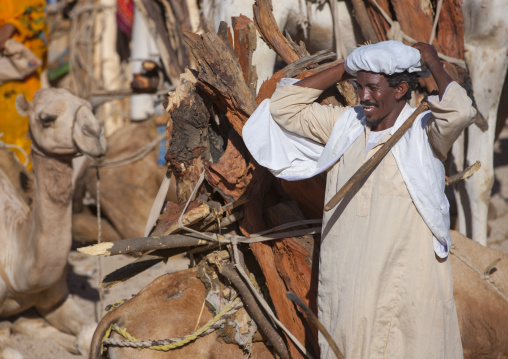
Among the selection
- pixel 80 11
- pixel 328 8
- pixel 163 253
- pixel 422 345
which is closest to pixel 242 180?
pixel 163 253

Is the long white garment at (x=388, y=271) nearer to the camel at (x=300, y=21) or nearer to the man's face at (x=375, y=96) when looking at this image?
the man's face at (x=375, y=96)

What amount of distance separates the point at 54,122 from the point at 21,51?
136 inches

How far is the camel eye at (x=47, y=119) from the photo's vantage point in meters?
4.46

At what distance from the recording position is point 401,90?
2371 millimetres

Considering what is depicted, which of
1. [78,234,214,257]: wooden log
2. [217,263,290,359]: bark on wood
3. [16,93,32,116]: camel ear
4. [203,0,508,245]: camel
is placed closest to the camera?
[78,234,214,257]: wooden log

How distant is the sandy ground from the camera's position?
482 centimetres

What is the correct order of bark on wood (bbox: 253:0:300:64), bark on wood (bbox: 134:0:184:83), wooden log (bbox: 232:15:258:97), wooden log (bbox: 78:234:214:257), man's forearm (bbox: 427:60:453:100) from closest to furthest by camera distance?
man's forearm (bbox: 427:60:453:100) → wooden log (bbox: 78:234:214:257) → wooden log (bbox: 232:15:258:97) → bark on wood (bbox: 253:0:300:64) → bark on wood (bbox: 134:0:184:83)

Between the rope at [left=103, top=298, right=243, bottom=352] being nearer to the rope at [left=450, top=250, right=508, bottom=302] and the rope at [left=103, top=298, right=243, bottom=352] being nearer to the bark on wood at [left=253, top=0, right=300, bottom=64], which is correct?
the rope at [left=450, top=250, right=508, bottom=302]

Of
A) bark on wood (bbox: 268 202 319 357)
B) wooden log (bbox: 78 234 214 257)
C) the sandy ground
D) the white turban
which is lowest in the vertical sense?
the sandy ground

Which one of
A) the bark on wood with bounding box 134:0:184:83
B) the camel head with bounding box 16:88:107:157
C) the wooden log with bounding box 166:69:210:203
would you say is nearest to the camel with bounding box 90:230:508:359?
the wooden log with bounding box 166:69:210:203

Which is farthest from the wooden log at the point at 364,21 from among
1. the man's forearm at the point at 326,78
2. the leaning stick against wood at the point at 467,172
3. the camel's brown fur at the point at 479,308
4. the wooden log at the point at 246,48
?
the man's forearm at the point at 326,78

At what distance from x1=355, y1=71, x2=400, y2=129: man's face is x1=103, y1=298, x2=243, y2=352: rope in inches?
44.7

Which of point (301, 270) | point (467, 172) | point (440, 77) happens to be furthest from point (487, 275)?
point (440, 77)

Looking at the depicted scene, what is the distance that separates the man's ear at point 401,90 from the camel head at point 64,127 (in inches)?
107
